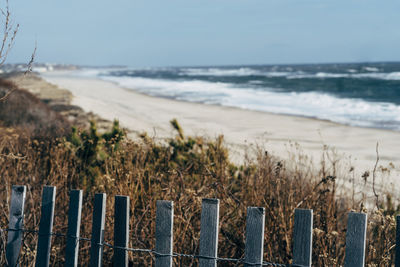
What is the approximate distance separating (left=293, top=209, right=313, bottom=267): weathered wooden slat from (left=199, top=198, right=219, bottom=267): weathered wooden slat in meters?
0.42

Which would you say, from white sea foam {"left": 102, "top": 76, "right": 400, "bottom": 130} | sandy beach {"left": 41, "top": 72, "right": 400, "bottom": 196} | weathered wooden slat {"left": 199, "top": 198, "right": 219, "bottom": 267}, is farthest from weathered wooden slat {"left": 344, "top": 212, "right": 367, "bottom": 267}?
white sea foam {"left": 102, "top": 76, "right": 400, "bottom": 130}

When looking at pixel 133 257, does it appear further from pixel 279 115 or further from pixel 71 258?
pixel 279 115

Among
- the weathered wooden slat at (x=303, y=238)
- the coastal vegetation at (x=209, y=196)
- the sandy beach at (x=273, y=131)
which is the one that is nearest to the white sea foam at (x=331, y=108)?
the sandy beach at (x=273, y=131)

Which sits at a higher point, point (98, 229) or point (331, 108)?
point (331, 108)

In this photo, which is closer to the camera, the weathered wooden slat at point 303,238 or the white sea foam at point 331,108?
the weathered wooden slat at point 303,238

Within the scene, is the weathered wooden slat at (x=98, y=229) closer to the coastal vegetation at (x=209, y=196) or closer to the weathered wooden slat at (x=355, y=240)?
the coastal vegetation at (x=209, y=196)

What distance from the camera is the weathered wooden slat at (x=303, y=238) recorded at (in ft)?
7.60

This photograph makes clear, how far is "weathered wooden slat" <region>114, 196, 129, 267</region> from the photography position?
267cm

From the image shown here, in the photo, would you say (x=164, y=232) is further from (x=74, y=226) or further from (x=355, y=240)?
(x=355, y=240)

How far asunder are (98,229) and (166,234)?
43 cm

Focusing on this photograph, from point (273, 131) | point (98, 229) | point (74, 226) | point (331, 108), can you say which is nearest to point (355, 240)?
point (98, 229)

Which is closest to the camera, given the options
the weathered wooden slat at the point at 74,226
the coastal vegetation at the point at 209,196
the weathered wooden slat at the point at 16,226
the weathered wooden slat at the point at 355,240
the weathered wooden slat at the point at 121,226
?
the weathered wooden slat at the point at 355,240

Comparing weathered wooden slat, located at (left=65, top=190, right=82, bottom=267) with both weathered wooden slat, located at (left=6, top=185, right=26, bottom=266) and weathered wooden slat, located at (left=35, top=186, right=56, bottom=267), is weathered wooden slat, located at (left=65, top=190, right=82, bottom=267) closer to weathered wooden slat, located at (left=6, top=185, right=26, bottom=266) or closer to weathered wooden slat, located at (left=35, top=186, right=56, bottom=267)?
weathered wooden slat, located at (left=35, top=186, right=56, bottom=267)

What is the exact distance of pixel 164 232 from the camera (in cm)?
261
